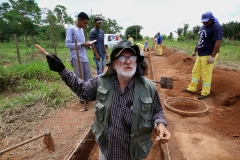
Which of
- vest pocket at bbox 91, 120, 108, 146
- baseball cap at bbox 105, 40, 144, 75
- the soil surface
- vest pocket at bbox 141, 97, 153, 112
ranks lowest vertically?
the soil surface

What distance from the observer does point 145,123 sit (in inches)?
65.3

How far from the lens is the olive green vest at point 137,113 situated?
1.65m

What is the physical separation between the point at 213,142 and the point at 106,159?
6.93 feet

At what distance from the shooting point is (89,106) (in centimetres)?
438

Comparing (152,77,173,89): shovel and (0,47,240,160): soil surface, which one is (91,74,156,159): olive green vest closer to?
(152,77,173,89): shovel

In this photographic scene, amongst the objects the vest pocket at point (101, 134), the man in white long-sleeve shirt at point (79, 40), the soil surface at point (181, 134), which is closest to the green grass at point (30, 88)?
the soil surface at point (181, 134)

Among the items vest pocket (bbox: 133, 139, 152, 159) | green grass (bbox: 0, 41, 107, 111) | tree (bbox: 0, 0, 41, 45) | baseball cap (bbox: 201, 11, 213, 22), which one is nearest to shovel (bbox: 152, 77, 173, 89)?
vest pocket (bbox: 133, 139, 152, 159)

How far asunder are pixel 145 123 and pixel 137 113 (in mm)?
133

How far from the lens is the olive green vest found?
165cm

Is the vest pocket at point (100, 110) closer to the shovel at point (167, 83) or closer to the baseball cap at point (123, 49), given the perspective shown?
the baseball cap at point (123, 49)

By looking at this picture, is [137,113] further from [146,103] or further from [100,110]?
[100,110]

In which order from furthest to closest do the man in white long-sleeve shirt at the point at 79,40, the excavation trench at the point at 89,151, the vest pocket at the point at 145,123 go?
the man in white long-sleeve shirt at the point at 79,40
the excavation trench at the point at 89,151
the vest pocket at the point at 145,123

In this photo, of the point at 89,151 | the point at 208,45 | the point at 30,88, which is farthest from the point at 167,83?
the point at 30,88

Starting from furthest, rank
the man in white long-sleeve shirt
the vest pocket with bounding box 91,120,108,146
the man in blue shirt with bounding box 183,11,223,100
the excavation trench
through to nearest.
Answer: the man in blue shirt with bounding box 183,11,223,100 < the man in white long-sleeve shirt < the excavation trench < the vest pocket with bounding box 91,120,108,146
